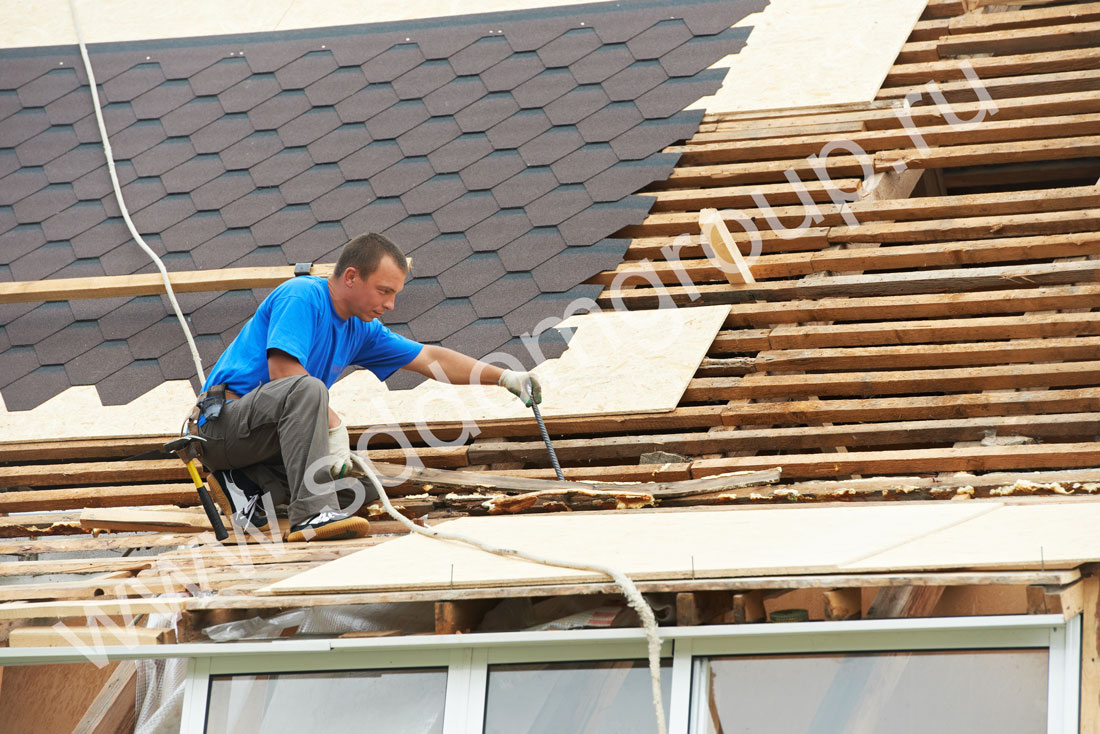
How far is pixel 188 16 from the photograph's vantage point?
20.5 ft

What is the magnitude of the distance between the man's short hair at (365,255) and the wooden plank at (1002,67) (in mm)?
2327

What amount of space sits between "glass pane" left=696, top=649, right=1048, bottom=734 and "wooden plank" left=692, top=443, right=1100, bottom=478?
1.27m

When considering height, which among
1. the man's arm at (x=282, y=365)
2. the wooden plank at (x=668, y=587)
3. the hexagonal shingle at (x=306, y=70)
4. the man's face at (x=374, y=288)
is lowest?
the wooden plank at (x=668, y=587)

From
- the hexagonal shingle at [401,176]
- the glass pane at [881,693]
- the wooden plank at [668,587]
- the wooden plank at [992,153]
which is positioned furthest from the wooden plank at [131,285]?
the glass pane at [881,693]

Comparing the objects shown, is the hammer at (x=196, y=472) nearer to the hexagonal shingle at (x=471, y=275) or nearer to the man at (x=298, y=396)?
the man at (x=298, y=396)

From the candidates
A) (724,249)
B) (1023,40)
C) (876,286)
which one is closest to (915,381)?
(876,286)

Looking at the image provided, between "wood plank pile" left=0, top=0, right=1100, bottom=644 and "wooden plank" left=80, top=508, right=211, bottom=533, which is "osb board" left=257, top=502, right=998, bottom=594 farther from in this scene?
"wooden plank" left=80, top=508, right=211, bottom=533

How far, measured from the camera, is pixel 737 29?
5.42 m

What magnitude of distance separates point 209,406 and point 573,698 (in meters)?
1.72

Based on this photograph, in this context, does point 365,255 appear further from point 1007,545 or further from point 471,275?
point 1007,545

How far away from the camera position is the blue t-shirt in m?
3.80

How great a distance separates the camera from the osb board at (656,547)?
2.55m

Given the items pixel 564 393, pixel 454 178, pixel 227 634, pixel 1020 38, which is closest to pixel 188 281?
pixel 454 178

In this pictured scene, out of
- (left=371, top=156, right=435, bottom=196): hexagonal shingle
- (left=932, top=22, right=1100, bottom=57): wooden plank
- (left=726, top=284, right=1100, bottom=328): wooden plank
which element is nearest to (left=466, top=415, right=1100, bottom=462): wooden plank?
(left=726, top=284, right=1100, bottom=328): wooden plank
